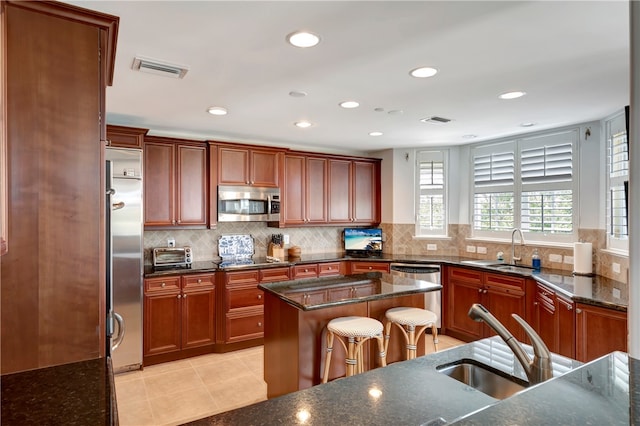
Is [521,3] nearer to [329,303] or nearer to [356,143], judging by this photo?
[329,303]

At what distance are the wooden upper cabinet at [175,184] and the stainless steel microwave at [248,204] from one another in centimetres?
21

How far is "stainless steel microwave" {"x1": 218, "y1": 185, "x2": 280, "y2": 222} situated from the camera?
14.6 ft

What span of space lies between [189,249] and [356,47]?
302 centimetres

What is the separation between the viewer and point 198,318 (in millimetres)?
4023

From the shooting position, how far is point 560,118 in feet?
12.2

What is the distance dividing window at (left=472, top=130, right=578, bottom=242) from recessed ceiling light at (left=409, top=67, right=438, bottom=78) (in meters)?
2.54

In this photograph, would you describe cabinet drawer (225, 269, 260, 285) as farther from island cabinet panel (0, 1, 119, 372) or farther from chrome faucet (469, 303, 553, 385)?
chrome faucet (469, 303, 553, 385)

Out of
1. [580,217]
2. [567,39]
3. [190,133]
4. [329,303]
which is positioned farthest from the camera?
[190,133]

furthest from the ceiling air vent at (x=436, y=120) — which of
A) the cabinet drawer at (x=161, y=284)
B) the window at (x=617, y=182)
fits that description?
the cabinet drawer at (x=161, y=284)

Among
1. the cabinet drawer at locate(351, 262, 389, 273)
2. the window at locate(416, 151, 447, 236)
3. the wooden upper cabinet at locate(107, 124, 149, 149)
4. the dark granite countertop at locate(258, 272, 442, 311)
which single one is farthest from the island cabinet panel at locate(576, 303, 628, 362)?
the wooden upper cabinet at locate(107, 124, 149, 149)

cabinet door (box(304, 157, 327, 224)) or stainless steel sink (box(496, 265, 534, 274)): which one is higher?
cabinet door (box(304, 157, 327, 224))

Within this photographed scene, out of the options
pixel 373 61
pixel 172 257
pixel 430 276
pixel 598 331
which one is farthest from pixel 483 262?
pixel 172 257

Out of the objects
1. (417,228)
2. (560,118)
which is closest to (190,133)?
(417,228)

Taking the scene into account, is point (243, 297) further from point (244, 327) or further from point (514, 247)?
point (514, 247)
